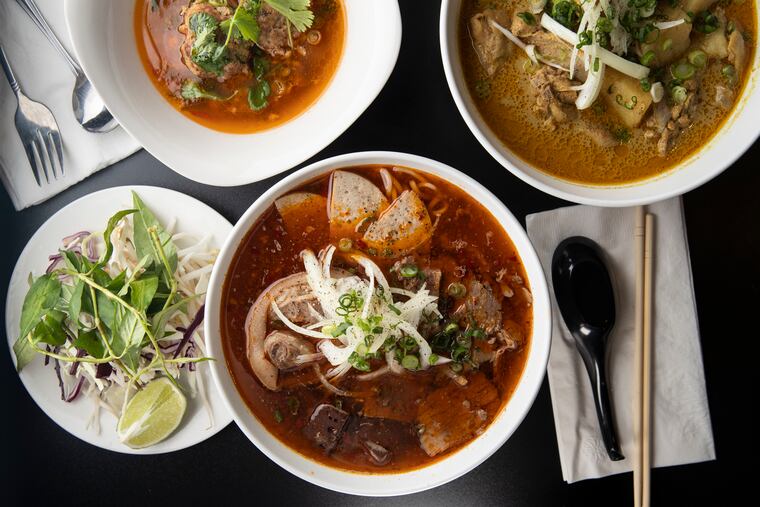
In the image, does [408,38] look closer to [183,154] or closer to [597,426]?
[183,154]

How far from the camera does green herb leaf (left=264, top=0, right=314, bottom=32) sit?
201cm

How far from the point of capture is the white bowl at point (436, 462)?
1.94 meters

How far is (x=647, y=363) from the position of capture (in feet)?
7.48

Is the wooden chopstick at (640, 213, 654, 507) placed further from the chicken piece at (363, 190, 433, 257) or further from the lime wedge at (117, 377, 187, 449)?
the lime wedge at (117, 377, 187, 449)

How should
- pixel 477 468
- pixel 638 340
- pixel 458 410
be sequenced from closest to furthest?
1. pixel 458 410
2. pixel 638 340
3. pixel 477 468

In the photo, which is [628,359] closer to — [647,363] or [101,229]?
[647,363]

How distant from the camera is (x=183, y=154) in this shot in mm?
2104

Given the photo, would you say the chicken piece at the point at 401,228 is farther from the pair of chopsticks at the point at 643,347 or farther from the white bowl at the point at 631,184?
the pair of chopsticks at the point at 643,347

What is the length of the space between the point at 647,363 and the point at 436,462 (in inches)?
34.4

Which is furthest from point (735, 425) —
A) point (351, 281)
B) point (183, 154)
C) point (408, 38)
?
point (183, 154)

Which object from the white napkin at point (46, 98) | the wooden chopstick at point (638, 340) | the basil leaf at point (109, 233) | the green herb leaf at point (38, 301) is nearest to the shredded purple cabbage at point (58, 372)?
the green herb leaf at point (38, 301)

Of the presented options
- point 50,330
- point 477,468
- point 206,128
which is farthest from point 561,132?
point 50,330

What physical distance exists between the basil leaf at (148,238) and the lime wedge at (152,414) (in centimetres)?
45

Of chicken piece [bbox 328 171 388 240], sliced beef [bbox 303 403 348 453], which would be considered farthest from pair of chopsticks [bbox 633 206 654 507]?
sliced beef [bbox 303 403 348 453]
